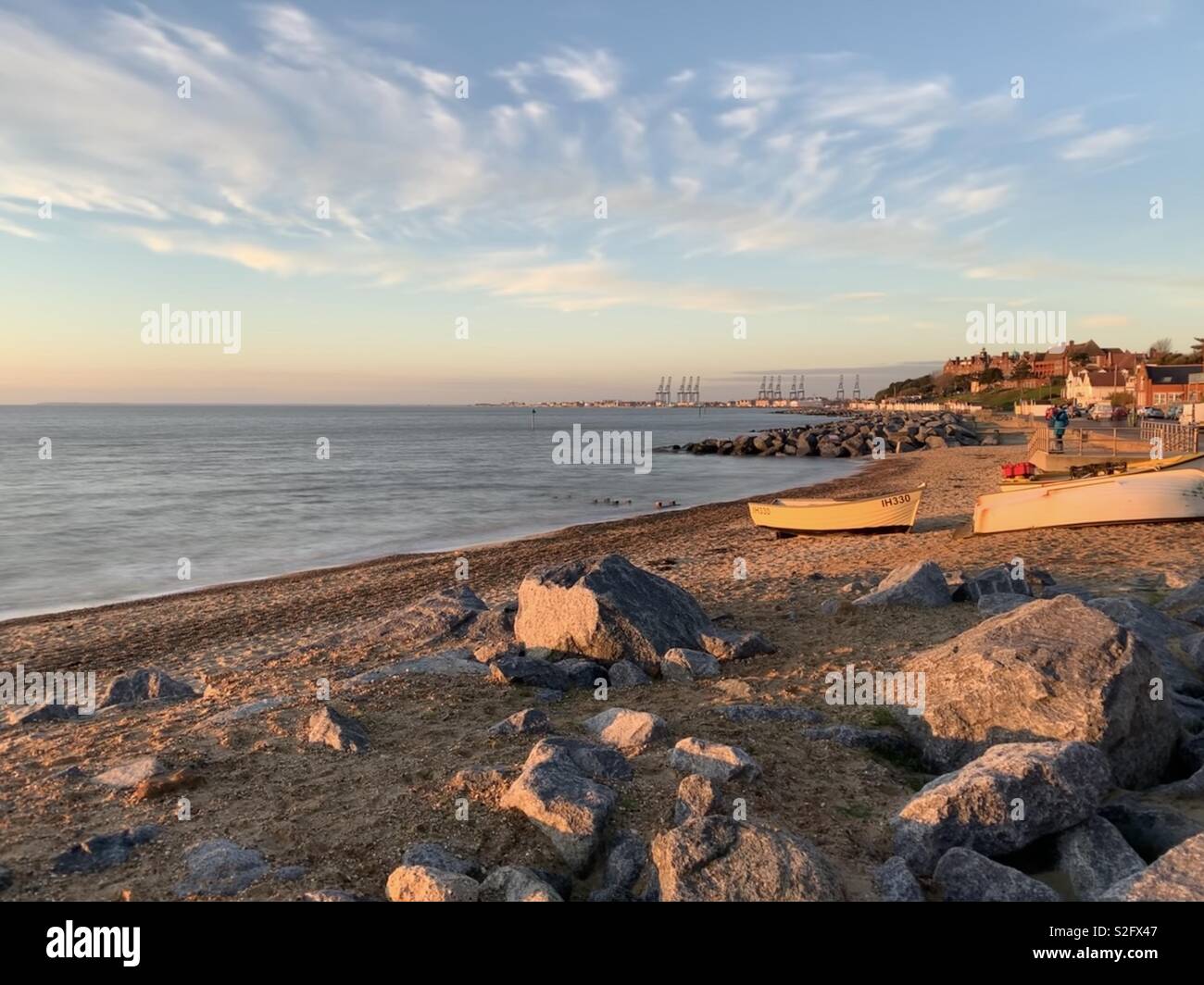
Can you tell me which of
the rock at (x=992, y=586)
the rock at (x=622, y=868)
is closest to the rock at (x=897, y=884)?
the rock at (x=622, y=868)

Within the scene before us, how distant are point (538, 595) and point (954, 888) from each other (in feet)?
22.4

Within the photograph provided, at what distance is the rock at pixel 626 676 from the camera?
9.37 metres

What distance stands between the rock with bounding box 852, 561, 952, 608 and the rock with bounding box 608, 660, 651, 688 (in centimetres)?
457

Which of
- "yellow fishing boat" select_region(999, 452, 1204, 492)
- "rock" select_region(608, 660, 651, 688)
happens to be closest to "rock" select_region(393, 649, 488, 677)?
"rock" select_region(608, 660, 651, 688)

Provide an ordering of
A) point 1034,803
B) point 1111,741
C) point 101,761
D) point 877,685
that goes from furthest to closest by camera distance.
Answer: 1. point 877,685
2. point 101,761
3. point 1111,741
4. point 1034,803

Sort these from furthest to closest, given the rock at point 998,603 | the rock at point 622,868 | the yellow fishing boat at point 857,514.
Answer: the yellow fishing boat at point 857,514 < the rock at point 998,603 < the rock at point 622,868

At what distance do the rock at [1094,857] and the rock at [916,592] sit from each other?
264 inches

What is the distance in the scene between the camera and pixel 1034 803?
17.7 feet

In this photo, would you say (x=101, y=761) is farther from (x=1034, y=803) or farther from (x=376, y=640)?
(x=1034, y=803)

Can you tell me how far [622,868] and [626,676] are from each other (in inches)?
170

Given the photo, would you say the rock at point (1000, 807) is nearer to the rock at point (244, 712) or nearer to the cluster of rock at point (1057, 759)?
the cluster of rock at point (1057, 759)

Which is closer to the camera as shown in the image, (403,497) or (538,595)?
(538,595)
